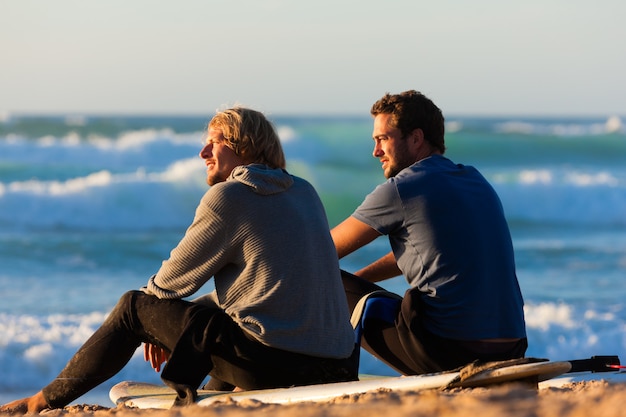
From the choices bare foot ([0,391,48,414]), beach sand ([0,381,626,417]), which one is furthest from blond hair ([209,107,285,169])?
bare foot ([0,391,48,414])

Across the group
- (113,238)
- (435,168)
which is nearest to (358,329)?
(435,168)

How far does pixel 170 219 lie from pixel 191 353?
1161 centimetres

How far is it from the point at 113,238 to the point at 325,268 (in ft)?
33.1

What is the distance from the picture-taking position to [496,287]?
3.53m

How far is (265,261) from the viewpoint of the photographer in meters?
3.26

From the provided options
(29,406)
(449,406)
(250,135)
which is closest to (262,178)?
(250,135)

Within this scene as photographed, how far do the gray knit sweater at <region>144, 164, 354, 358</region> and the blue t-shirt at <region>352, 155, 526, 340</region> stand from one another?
Result: 342 mm

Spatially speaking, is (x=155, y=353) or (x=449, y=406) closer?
(x=449, y=406)

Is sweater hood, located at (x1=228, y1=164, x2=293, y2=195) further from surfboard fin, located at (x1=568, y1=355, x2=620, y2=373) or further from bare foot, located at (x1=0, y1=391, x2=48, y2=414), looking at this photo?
surfboard fin, located at (x1=568, y1=355, x2=620, y2=373)

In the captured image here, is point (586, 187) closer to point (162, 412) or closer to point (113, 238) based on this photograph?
point (113, 238)

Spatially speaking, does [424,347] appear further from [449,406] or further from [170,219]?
[170,219]

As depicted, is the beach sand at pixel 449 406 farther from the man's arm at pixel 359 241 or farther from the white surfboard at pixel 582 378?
the man's arm at pixel 359 241

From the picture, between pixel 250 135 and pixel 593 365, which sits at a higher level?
A: pixel 250 135

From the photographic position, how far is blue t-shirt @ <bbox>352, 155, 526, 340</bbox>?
3.51 m
